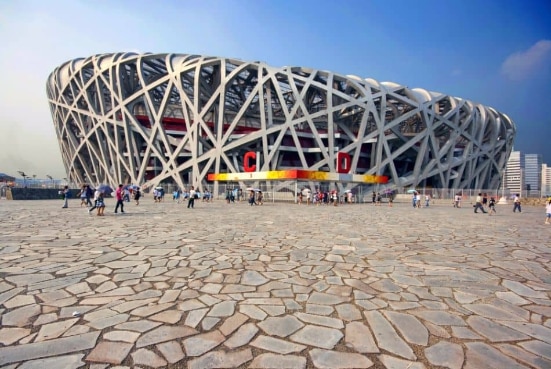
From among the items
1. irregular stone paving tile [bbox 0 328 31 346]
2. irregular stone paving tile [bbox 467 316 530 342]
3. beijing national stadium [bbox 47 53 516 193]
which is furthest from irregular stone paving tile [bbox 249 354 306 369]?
beijing national stadium [bbox 47 53 516 193]

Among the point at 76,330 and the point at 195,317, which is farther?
the point at 195,317

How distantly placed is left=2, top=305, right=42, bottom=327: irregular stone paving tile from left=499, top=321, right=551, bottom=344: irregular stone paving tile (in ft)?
16.2

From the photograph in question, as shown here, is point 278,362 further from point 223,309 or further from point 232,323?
point 223,309

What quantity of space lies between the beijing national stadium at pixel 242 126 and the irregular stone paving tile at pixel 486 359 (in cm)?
Answer: 2901

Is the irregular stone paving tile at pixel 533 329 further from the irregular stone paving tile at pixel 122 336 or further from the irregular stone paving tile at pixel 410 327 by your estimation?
the irregular stone paving tile at pixel 122 336

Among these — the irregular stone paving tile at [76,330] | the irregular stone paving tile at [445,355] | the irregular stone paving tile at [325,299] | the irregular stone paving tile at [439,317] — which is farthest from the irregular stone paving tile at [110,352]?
the irregular stone paving tile at [439,317]

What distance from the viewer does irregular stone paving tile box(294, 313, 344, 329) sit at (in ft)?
9.52

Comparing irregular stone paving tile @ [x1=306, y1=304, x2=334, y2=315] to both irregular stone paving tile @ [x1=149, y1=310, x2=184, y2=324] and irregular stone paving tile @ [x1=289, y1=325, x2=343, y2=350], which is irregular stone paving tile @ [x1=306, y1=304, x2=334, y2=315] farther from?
irregular stone paving tile @ [x1=149, y1=310, x2=184, y2=324]

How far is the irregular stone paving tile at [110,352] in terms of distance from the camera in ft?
7.47

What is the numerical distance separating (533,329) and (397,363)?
1.72 m

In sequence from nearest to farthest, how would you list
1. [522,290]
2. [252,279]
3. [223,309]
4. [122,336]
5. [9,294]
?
1. [122,336]
2. [223,309]
3. [9,294]
4. [522,290]
5. [252,279]

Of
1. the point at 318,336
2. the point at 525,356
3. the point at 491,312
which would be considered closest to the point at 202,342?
the point at 318,336

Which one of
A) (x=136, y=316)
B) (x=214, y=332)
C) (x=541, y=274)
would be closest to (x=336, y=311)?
(x=214, y=332)

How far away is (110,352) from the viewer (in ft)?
7.81
